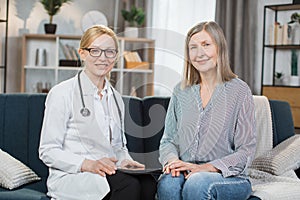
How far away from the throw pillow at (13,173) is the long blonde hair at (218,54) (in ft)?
3.08

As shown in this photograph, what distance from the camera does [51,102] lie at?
2.17 m

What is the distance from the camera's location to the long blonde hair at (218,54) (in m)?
2.17

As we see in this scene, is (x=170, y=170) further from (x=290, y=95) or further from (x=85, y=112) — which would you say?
(x=290, y=95)

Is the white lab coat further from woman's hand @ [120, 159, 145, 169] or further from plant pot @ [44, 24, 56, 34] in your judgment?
plant pot @ [44, 24, 56, 34]

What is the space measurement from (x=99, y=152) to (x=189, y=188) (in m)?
0.42

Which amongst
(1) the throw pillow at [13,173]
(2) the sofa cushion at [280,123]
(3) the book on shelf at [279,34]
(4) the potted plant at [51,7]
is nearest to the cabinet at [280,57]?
(3) the book on shelf at [279,34]

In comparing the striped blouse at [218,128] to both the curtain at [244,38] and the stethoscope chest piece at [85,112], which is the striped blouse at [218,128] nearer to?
the stethoscope chest piece at [85,112]

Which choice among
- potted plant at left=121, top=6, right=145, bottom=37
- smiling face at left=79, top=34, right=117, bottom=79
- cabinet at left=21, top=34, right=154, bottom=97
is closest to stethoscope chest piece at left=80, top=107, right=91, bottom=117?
smiling face at left=79, top=34, right=117, bottom=79

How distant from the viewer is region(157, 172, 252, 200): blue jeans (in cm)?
197

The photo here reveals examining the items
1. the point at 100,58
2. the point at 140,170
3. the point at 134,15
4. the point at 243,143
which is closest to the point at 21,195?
the point at 140,170

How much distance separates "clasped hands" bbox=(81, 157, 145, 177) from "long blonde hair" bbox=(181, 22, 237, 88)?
0.43 metres

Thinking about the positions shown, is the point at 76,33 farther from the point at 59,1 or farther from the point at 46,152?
the point at 46,152

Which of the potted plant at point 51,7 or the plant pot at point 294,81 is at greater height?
the potted plant at point 51,7

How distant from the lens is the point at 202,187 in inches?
77.2
